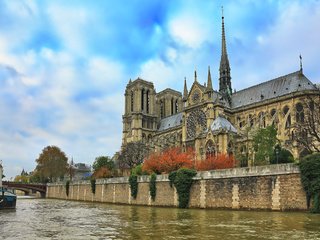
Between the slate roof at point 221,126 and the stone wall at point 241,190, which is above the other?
the slate roof at point 221,126

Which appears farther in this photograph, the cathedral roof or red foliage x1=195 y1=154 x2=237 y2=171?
the cathedral roof

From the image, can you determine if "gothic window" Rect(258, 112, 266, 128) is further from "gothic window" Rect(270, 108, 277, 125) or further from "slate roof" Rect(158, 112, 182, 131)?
"slate roof" Rect(158, 112, 182, 131)

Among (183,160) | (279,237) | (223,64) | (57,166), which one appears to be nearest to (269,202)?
(279,237)

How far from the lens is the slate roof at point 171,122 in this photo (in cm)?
9006

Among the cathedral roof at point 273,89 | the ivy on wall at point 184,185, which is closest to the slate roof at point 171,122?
the cathedral roof at point 273,89

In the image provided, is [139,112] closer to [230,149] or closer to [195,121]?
[195,121]

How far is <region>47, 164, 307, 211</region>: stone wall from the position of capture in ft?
85.7

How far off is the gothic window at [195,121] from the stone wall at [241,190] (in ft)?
98.5

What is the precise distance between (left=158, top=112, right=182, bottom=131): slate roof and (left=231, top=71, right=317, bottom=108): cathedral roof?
1786 centimetres

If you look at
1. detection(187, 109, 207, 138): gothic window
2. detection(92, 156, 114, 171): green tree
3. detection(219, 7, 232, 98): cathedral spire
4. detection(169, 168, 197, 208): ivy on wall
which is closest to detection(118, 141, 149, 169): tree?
detection(92, 156, 114, 171): green tree

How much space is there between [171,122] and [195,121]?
2230 centimetres

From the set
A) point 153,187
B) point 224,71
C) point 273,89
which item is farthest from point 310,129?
point 224,71

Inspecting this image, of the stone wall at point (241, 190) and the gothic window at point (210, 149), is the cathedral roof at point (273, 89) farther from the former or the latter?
the stone wall at point (241, 190)

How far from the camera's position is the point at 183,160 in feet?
160
